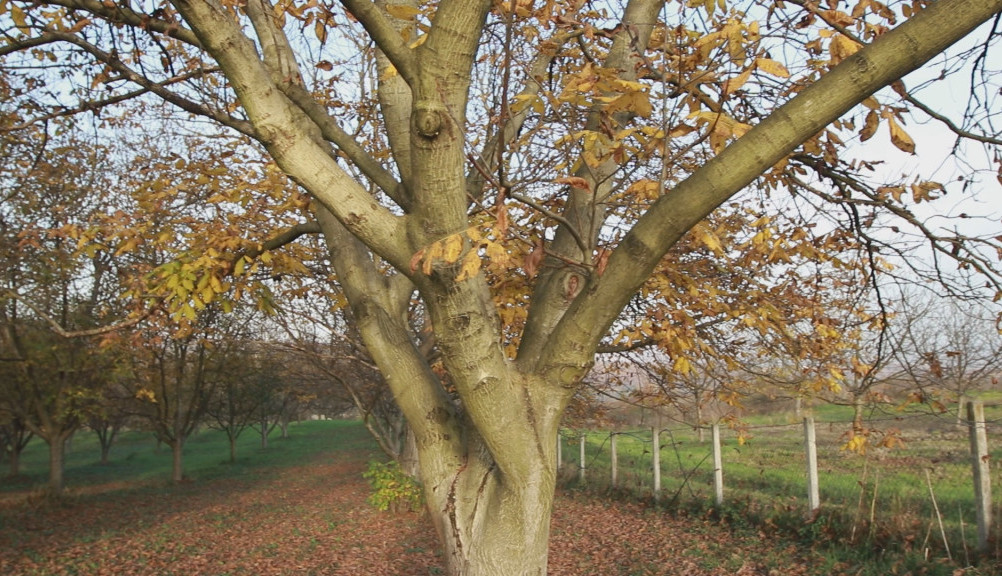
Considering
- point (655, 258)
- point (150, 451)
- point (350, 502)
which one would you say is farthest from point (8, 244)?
point (150, 451)

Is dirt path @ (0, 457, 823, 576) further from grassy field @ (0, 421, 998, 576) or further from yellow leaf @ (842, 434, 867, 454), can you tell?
yellow leaf @ (842, 434, 867, 454)

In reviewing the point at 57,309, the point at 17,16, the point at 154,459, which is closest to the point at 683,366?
the point at 17,16

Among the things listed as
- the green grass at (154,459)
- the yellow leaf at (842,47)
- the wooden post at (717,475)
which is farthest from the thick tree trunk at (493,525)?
the green grass at (154,459)

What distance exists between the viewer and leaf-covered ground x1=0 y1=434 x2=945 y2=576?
24.8ft

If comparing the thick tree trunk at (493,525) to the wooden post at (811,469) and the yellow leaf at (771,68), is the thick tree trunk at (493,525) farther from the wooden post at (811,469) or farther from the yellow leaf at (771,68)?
the wooden post at (811,469)

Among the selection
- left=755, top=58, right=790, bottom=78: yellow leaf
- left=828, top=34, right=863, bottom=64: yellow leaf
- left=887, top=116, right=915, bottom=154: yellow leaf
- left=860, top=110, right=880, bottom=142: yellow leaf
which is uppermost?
left=828, top=34, right=863, bottom=64: yellow leaf

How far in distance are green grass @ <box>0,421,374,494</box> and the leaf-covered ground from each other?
696 centimetres

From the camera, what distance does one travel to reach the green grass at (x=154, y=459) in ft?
75.8

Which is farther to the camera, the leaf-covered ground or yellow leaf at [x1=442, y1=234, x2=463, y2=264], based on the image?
the leaf-covered ground

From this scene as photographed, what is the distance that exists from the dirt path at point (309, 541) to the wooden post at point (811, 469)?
0.74 metres

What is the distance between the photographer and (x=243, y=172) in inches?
282

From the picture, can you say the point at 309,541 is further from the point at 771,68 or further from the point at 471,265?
the point at 771,68

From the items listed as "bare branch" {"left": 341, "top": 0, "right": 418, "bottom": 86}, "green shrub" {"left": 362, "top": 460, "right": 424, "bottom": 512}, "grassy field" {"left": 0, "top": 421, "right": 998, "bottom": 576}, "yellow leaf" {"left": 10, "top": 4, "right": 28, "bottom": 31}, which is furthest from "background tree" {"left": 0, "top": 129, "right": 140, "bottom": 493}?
"bare branch" {"left": 341, "top": 0, "right": 418, "bottom": 86}

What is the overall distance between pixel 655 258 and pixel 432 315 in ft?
2.68
